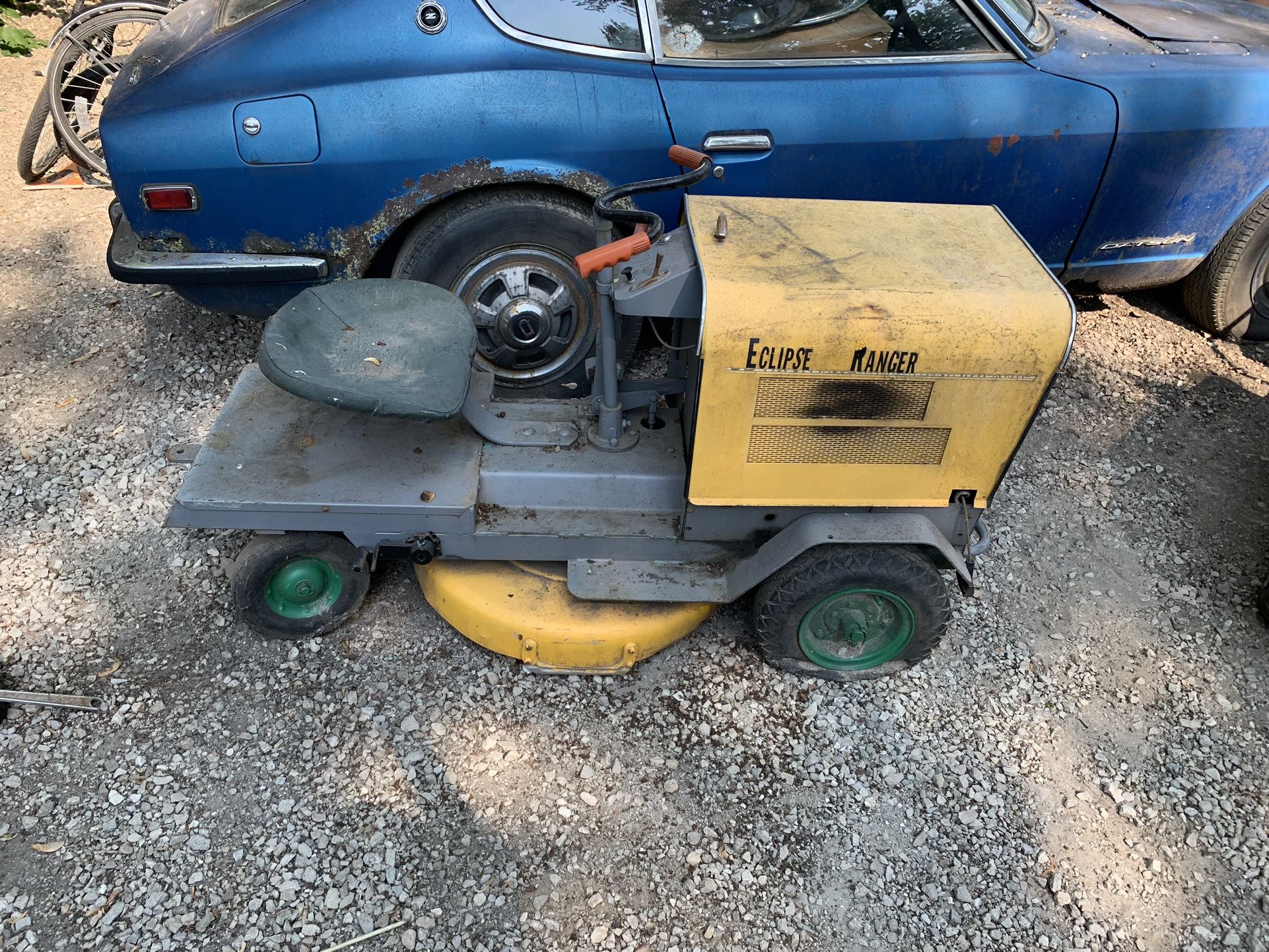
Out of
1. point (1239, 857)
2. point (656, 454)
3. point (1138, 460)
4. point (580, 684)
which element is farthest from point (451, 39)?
point (1239, 857)

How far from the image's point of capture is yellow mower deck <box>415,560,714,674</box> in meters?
2.62

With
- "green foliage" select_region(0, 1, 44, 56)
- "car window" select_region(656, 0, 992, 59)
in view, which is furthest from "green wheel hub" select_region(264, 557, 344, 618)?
"green foliage" select_region(0, 1, 44, 56)

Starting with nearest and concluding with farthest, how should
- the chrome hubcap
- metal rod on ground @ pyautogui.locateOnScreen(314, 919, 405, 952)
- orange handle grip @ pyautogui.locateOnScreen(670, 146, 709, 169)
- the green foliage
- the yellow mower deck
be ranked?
metal rod on ground @ pyautogui.locateOnScreen(314, 919, 405, 952)
orange handle grip @ pyautogui.locateOnScreen(670, 146, 709, 169)
the yellow mower deck
the chrome hubcap
the green foliage

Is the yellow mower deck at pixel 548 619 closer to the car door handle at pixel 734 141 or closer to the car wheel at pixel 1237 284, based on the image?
the car door handle at pixel 734 141

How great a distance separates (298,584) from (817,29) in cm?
270

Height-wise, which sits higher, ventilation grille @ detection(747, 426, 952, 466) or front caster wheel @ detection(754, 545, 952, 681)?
ventilation grille @ detection(747, 426, 952, 466)

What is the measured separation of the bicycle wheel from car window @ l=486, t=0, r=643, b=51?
3390mm

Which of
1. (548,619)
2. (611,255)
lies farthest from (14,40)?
(548,619)

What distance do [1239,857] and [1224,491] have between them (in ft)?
5.57

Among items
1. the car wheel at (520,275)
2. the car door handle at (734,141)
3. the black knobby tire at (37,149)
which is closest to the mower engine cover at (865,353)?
the car door handle at (734,141)

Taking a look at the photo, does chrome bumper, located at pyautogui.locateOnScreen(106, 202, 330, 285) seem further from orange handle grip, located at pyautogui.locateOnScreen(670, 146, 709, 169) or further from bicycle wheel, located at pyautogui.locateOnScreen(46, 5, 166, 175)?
bicycle wheel, located at pyautogui.locateOnScreen(46, 5, 166, 175)

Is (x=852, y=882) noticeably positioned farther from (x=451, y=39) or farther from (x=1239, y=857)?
(x=451, y=39)

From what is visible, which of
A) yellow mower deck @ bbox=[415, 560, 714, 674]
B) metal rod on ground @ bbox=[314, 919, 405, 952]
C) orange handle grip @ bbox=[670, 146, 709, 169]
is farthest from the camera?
yellow mower deck @ bbox=[415, 560, 714, 674]

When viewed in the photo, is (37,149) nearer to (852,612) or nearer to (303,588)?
(303,588)
